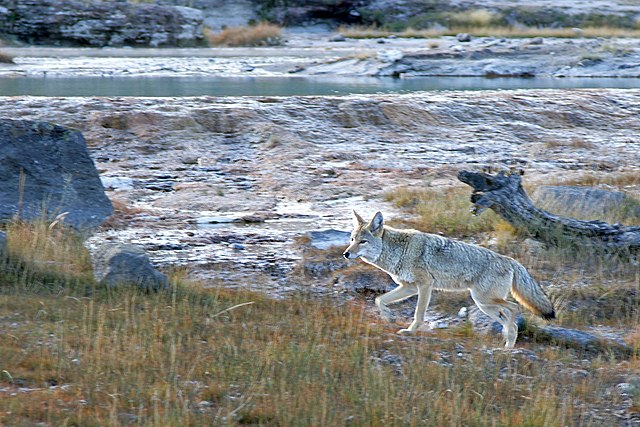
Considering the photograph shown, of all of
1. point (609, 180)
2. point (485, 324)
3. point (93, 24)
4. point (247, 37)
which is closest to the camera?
point (485, 324)

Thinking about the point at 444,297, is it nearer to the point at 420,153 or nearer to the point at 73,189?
the point at 73,189

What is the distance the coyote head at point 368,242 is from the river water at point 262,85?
1518 centimetres

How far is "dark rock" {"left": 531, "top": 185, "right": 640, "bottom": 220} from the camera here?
37.6 feet

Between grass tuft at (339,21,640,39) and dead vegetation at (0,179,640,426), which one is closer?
dead vegetation at (0,179,640,426)

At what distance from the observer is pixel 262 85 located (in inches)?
1047

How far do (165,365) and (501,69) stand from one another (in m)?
28.1

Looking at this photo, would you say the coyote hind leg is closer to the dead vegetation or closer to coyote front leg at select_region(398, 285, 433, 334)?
the dead vegetation

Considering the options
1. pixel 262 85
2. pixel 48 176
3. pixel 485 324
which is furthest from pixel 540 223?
pixel 262 85

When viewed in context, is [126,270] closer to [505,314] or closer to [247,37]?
[505,314]

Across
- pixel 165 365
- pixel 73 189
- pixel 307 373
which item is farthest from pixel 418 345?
pixel 73 189

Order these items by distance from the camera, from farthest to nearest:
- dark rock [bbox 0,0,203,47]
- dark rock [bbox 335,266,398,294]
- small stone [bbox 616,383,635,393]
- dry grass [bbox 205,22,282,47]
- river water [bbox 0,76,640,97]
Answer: dry grass [bbox 205,22,282,47] < dark rock [bbox 0,0,203,47] < river water [bbox 0,76,640,97] < dark rock [bbox 335,266,398,294] < small stone [bbox 616,383,635,393]

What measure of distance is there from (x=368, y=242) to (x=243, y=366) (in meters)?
2.10

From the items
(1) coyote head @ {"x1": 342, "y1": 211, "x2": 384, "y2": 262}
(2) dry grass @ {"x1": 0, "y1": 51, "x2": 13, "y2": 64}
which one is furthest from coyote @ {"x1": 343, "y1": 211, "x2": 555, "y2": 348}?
(2) dry grass @ {"x1": 0, "y1": 51, "x2": 13, "y2": 64}

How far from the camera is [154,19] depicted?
123 feet
